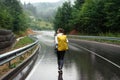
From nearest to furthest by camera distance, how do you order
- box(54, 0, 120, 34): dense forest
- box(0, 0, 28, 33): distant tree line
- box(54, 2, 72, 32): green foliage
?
1. box(54, 0, 120, 34): dense forest
2. box(0, 0, 28, 33): distant tree line
3. box(54, 2, 72, 32): green foliage

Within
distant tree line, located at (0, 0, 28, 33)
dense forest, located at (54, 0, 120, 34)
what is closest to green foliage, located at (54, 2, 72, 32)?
distant tree line, located at (0, 0, 28, 33)

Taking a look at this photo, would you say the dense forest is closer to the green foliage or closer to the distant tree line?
the distant tree line

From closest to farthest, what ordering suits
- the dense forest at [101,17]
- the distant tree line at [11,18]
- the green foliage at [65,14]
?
1. the dense forest at [101,17]
2. the distant tree line at [11,18]
3. the green foliage at [65,14]

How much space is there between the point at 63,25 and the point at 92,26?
36.2m

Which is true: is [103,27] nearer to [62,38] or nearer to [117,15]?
[117,15]

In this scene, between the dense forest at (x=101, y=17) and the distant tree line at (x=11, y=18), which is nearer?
the dense forest at (x=101, y=17)

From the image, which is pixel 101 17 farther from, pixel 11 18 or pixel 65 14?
pixel 65 14

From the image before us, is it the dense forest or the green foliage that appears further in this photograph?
the green foliage

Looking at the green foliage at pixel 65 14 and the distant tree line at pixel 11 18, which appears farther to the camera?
the green foliage at pixel 65 14

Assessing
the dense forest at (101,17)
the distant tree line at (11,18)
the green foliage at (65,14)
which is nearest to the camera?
the dense forest at (101,17)

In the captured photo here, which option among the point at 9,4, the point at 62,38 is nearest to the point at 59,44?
the point at 62,38

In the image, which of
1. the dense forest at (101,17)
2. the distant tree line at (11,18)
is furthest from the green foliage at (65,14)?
the dense forest at (101,17)

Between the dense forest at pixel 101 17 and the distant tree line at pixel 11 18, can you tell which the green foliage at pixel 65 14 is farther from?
the dense forest at pixel 101 17

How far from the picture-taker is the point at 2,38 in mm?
34656
